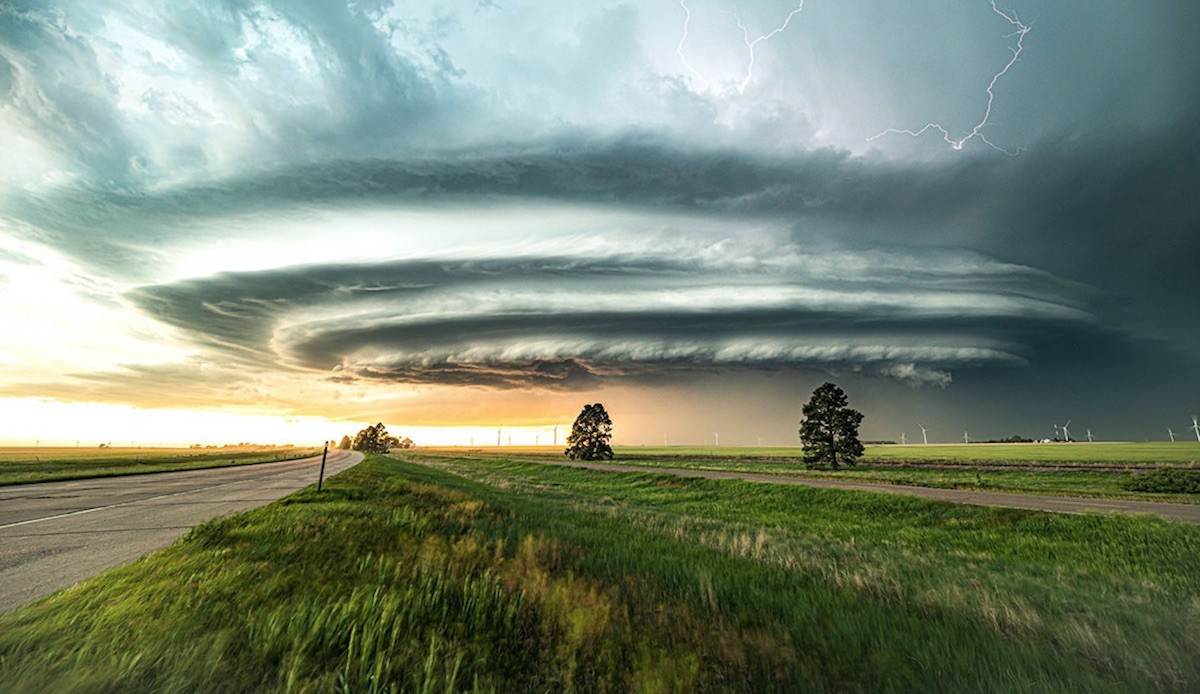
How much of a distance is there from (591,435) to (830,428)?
49.7m

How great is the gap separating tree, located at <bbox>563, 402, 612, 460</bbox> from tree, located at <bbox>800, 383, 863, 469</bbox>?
44.9m

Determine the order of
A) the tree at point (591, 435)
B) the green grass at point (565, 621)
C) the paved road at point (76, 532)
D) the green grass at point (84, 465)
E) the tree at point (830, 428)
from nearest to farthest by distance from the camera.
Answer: the green grass at point (565, 621) → the paved road at point (76, 532) → the green grass at point (84, 465) → the tree at point (830, 428) → the tree at point (591, 435)

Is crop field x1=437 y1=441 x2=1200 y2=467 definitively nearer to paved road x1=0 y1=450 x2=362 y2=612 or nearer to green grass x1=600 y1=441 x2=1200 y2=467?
green grass x1=600 y1=441 x2=1200 y2=467

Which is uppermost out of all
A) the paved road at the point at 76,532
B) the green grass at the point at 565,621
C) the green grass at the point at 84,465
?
the green grass at the point at 565,621

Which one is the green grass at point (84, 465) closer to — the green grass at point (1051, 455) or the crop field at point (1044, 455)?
the crop field at point (1044, 455)

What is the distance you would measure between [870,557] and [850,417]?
54625mm

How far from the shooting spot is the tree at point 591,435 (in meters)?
97.8

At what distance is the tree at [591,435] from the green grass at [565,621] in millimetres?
88504

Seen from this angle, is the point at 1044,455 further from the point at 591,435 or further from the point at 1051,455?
the point at 591,435

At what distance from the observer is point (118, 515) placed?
14.5 m

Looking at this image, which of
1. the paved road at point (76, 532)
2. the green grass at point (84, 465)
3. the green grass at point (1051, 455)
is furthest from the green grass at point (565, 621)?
the green grass at point (1051, 455)

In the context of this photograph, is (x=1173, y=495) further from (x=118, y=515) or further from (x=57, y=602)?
(x=118, y=515)

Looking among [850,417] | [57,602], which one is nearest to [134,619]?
[57,602]

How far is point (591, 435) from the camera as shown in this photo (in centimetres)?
9869
